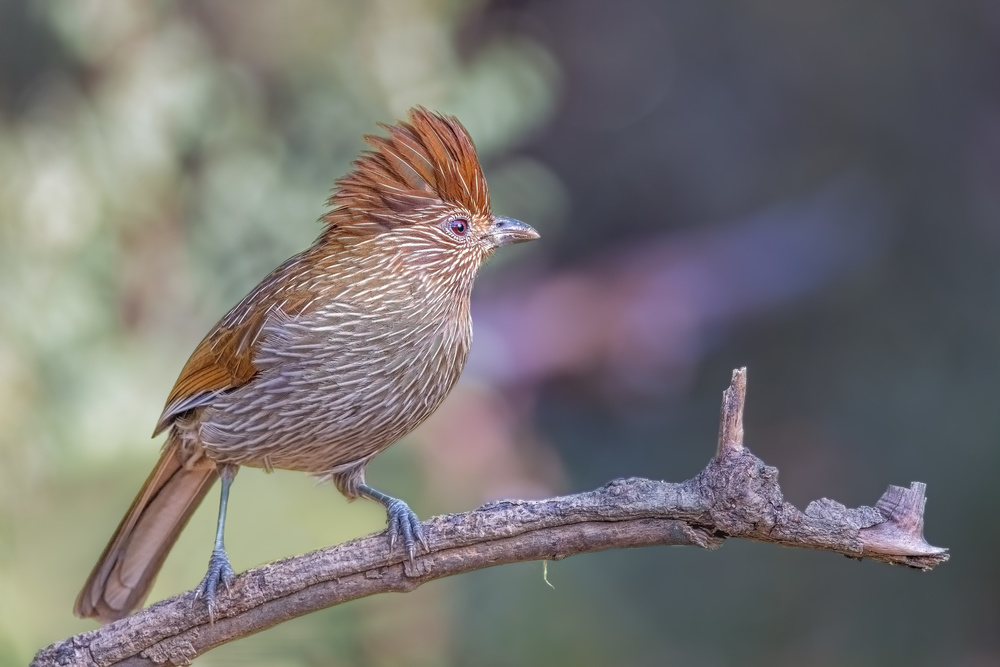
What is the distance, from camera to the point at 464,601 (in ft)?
17.7

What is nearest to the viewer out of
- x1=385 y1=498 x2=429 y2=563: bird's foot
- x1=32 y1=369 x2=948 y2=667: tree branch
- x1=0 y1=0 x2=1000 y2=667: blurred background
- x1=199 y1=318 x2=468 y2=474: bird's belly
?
x1=32 y1=369 x2=948 y2=667: tree branch

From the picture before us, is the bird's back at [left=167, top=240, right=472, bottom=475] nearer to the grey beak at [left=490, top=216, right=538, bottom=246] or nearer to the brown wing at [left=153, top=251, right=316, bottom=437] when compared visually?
the brown wing at [left=153, top=251, right=316, bottom=437]

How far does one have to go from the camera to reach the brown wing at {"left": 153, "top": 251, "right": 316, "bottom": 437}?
3.50 metres

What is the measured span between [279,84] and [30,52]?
1318 mm

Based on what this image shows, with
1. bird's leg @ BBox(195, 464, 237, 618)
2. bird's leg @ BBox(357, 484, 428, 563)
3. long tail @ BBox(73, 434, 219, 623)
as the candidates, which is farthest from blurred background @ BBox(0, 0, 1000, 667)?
bird's leg @ BBox(357, 484, 428, 563)

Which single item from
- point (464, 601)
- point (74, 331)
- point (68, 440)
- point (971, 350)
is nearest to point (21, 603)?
point (68, 440)

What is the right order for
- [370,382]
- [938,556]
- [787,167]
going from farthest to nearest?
1. [787,167]
2. [370,382]
3. [938,556]

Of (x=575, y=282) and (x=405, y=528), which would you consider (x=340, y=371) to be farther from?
(x=575, y=282)

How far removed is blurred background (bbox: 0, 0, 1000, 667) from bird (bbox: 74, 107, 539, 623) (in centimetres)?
82

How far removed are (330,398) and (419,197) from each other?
730mm

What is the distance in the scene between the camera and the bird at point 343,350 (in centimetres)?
337

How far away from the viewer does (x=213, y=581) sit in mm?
3137

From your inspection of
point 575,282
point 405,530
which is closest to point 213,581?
point 405,530

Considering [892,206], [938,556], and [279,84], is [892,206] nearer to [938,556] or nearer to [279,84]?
[279,84]
